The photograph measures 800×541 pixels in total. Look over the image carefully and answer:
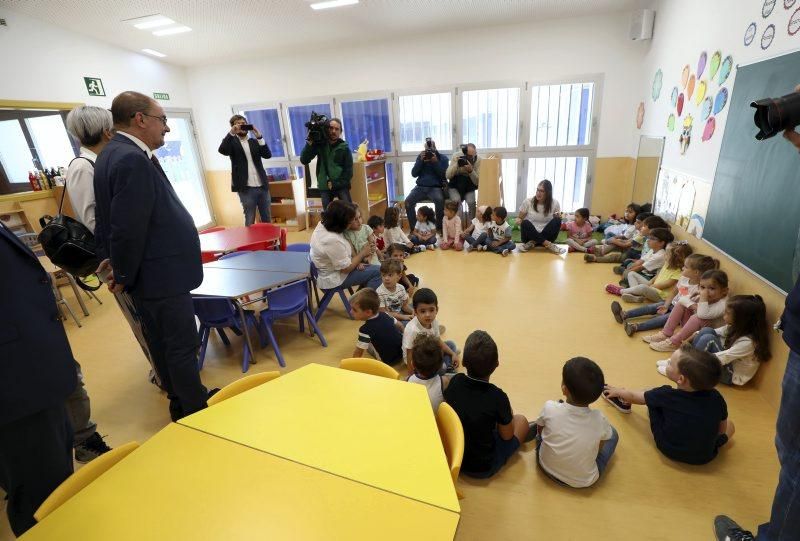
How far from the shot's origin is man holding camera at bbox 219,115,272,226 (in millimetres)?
4949

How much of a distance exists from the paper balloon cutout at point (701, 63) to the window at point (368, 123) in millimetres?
4159

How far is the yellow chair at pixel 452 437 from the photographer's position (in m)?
1.10

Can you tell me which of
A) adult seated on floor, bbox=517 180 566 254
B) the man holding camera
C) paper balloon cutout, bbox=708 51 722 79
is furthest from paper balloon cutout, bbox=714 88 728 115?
the man holding camera

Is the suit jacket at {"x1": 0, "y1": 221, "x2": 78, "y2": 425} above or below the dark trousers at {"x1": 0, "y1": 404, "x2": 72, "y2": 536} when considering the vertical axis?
above

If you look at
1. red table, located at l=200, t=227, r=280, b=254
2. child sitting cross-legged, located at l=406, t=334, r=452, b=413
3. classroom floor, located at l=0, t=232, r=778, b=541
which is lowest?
classroom floor, located at l=0, t=232, r=778, b=541

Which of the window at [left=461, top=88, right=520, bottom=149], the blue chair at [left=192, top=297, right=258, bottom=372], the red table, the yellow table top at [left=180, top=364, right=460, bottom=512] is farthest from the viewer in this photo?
the window at [left=461, top=88, right=520, bottom=149]

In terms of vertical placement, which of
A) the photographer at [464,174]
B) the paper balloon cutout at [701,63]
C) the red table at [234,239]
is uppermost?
the paper balloon cutout at [701,63]

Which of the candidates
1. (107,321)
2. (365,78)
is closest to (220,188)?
(365,78)

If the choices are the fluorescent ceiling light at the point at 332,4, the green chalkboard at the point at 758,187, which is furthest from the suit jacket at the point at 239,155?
the green chalkboard at the point at 758,187

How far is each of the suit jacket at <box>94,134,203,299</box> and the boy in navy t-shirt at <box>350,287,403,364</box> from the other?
0.97 metres

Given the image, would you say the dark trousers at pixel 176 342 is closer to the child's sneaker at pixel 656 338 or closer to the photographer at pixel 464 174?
the child's sneaker at pixel 656 338

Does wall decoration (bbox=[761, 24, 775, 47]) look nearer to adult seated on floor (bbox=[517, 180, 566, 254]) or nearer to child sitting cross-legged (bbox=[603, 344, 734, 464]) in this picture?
child sitting cross-legged (bbox=[603, 344, 734, 464])

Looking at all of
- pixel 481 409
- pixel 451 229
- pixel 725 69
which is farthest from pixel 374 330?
pixel 725 69

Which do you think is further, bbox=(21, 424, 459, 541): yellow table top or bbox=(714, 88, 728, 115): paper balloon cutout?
bbox=(714, 88, 728, 115): paper balloon cutout
